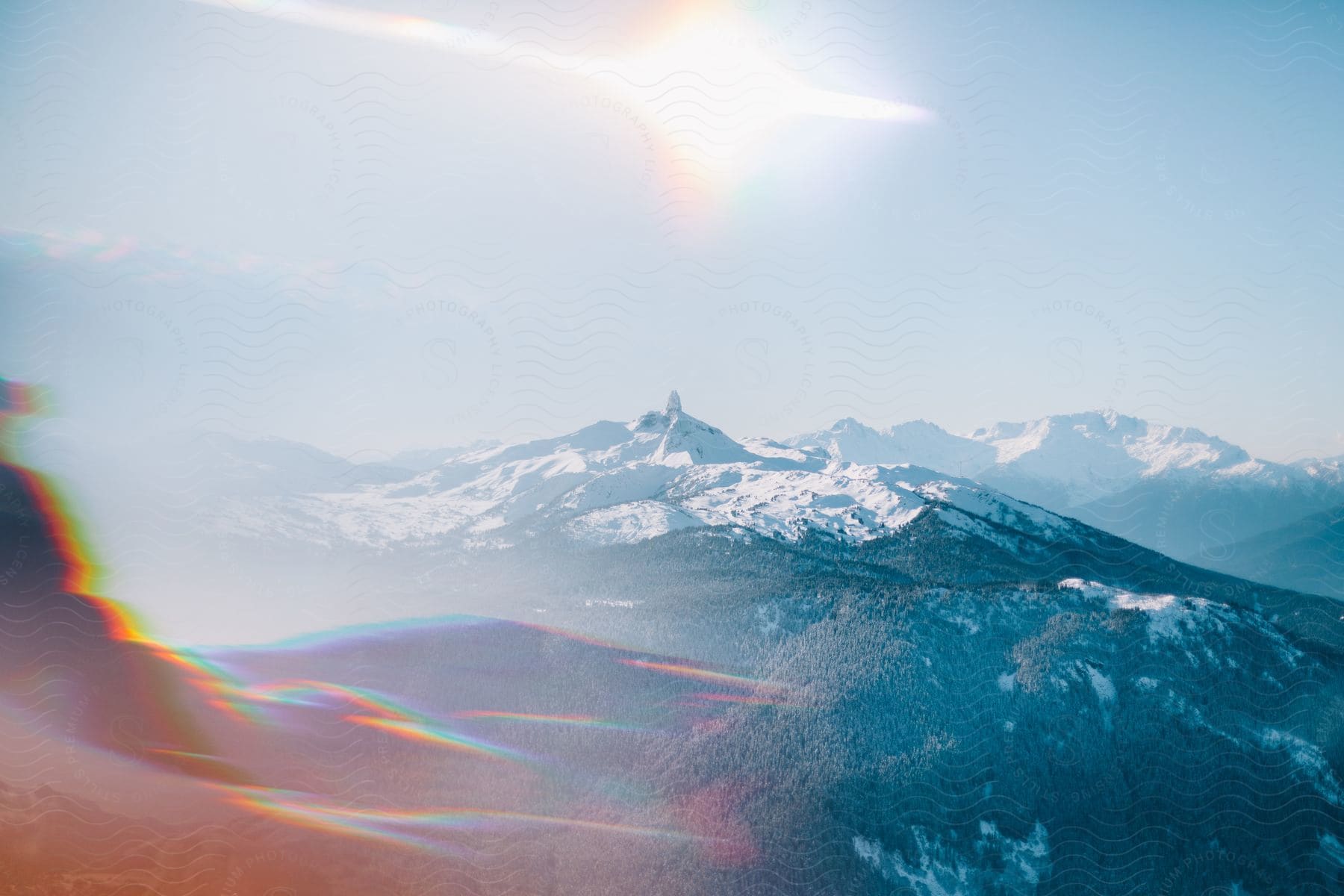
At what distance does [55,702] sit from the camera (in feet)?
372

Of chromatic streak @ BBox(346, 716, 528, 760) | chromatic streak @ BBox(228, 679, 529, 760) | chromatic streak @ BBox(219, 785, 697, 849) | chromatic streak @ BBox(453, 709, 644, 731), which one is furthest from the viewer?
chromatic streak @ BBox(453, 709, 644, 731)

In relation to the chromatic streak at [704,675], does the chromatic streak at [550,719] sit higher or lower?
lower

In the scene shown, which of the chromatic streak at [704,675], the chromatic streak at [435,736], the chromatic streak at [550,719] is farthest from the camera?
the chromatic streak at [704,675]

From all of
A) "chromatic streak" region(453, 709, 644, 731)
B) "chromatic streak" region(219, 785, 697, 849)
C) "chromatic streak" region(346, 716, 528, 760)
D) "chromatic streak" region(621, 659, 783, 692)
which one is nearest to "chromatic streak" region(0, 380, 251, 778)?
"chromatic streak" region(219, 785, 697, 849)

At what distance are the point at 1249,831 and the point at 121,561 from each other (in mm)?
204604

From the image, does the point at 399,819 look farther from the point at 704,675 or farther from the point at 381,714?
the point at 704,675

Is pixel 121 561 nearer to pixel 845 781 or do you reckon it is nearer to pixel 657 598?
pixel 657 598

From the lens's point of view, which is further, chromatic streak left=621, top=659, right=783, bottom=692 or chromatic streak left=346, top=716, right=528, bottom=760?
chromatic streak left=621, top=659, right=783, bottom=692

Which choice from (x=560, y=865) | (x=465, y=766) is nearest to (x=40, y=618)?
(x=465, y=766)

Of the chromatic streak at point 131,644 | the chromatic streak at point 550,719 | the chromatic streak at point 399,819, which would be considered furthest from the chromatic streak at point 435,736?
the chromatic streak at point 131,644

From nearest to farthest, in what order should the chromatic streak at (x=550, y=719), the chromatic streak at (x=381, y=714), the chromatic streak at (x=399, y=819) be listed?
the chromatic streak at (x=399, y=819)
the chromatic streak at (x=381, y=714)
the chromatic streak at (x=550, y=719)

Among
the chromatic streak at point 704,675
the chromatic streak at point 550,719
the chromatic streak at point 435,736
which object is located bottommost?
the chromatic streak at point 435,736

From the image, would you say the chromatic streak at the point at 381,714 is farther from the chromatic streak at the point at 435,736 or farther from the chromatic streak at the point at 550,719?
the chromatic streak at the point at 550,719

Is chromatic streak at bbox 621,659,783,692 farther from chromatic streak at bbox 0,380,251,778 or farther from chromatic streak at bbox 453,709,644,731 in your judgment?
chromatic streak at bbox 0,380,251,778
